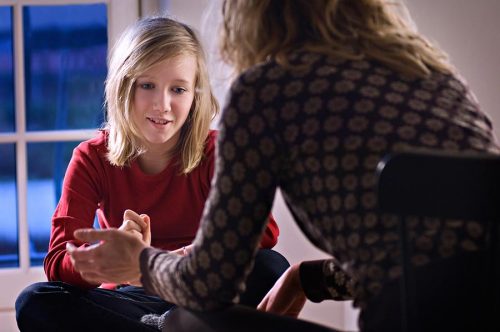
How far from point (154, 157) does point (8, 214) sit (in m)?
1.02

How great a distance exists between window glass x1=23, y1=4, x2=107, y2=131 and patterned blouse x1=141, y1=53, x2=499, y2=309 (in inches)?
72.2

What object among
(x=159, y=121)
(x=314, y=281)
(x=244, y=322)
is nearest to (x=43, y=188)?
(x=159, y=121)

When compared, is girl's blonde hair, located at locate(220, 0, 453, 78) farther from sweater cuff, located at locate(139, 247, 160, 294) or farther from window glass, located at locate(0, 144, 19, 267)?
window glass, located at locate(0, 144, 19, 267)

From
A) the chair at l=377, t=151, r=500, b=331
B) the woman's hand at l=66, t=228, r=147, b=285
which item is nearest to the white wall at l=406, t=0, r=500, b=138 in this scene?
the woman's hand at l=66, t=228, r=147, b=285

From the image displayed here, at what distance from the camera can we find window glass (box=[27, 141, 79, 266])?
3.07 m

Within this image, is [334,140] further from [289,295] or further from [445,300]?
[289,295]

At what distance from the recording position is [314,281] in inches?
66.8

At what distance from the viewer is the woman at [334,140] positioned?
1.20 metres

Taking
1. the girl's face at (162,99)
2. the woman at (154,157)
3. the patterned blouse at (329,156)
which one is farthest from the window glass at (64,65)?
the patterned blouse at (329,156)

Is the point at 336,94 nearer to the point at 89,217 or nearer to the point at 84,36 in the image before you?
the point at 89,217

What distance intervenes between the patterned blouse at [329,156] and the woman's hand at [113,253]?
16 centimetres

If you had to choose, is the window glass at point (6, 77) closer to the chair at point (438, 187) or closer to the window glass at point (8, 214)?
→ the window glass at point (8, 214)

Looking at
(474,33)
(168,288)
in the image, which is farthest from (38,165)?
(168,288)

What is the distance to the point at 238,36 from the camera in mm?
1378
